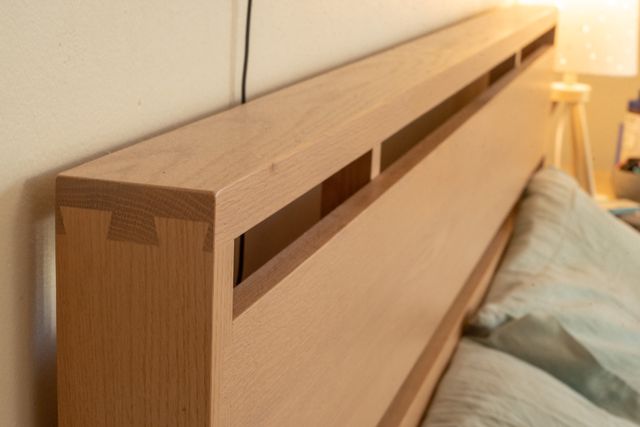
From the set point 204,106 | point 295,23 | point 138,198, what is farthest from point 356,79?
point 138,198

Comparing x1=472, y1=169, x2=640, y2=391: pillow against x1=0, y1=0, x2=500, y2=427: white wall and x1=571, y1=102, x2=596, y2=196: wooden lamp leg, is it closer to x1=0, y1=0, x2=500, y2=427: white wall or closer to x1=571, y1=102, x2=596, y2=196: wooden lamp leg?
x1=571, y1=102, x2=596, y2=196: wooden lamp leg

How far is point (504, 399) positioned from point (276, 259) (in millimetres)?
483

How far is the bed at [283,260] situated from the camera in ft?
1.58

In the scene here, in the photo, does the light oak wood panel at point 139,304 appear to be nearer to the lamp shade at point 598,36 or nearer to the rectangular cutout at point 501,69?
the rectangular cutout at point 501,69

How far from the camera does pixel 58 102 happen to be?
51 cm

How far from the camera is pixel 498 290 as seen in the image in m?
1.44

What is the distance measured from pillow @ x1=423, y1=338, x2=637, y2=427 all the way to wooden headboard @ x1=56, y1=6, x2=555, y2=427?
4 cm

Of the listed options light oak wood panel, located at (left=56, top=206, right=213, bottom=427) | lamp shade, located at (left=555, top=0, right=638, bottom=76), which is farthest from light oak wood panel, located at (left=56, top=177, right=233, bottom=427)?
lamp shade, located at (left=555, top=0, right=638, bottom=76)

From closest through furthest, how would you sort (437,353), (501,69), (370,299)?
1. (370,299)
2. (437,353)
3. (501,69)

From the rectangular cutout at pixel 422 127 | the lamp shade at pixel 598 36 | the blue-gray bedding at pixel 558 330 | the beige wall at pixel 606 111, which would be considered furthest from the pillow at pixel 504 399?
the beige wall at pixel 606 111

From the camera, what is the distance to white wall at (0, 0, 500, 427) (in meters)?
0.48

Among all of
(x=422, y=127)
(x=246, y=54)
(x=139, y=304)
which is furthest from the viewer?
(x=422, y=127)

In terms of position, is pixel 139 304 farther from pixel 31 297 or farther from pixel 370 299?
pixel 370 299

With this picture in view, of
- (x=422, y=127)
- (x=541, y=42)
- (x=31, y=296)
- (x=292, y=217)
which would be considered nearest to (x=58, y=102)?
(x=31, y=296)
